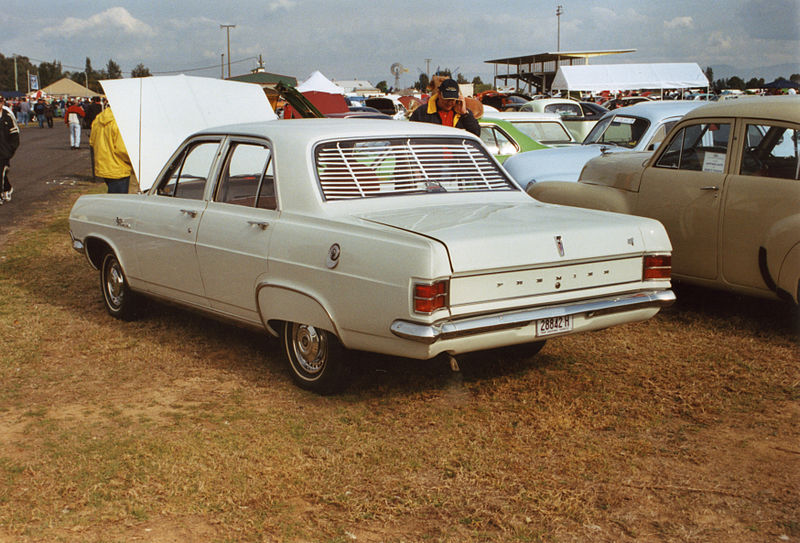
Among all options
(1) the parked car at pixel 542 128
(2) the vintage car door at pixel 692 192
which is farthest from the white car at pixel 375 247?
(1) the parked car at pixel 542 128

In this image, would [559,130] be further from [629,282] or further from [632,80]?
[632,80]

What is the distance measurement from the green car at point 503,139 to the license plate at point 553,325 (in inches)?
287

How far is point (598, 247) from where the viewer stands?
15.6ft

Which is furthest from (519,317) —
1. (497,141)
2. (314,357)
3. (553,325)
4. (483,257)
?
(497,141)

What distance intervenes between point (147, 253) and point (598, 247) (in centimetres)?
333

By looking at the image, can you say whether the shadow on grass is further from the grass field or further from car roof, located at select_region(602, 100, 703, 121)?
car roof, located at select_region(602, 100, 703, 121)

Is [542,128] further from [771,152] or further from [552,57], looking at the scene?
[552,57]

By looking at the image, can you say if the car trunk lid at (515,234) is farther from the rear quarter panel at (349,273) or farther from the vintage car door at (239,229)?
the vintage car door at (239,229)

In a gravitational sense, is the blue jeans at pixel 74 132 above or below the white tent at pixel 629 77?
below

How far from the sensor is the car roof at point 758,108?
243 inches

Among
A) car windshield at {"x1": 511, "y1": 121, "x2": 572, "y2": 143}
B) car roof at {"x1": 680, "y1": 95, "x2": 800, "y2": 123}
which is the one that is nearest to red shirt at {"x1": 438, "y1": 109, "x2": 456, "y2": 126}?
car roof at {"x1": 680, "y1": 95, "x2": 800, "y2": 123}

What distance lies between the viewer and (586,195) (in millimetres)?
7934

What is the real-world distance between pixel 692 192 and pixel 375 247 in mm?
3365

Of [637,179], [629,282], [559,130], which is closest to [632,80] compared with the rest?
[559,130]
